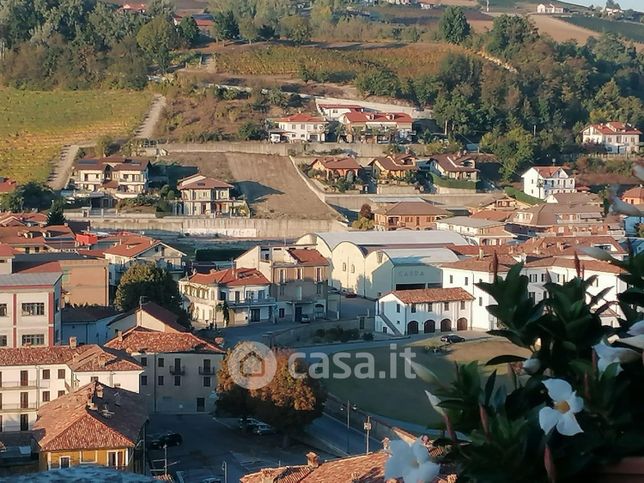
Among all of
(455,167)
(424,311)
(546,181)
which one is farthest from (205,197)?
(424,311)

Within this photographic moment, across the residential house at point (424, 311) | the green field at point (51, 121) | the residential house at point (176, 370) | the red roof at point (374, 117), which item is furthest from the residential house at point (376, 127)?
the residential house at point (176, 370)

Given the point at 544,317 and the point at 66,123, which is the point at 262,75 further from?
the point at 544,317

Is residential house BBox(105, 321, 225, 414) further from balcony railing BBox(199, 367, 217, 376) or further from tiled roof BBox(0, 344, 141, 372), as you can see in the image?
tiled roof BBox(0, 344, 141, 372)

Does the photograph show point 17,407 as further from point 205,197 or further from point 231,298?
point 205,197

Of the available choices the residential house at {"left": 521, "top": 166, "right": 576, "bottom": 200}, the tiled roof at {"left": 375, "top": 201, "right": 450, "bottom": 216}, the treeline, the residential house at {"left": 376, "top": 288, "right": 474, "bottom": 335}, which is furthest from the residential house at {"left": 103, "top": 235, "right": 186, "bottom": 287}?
the treeline

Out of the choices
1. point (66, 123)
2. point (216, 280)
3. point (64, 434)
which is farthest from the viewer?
point (66, 123)

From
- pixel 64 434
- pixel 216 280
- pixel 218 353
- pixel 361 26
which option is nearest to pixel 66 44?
pixel 361 26
